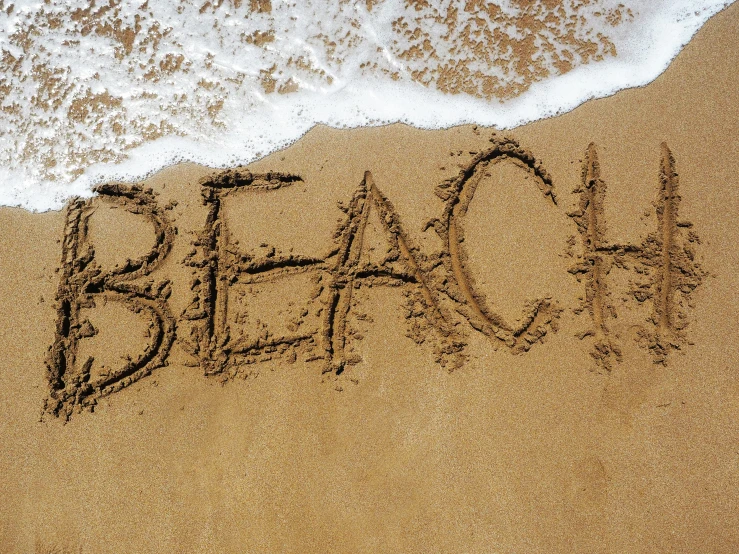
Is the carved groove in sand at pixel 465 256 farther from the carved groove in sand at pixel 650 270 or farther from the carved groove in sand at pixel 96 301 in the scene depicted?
the carved groove in sand at pixel 96 301

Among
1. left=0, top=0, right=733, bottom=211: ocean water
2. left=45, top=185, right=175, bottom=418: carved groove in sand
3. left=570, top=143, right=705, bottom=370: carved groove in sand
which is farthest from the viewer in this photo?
left=0, top=0, right=733, bottom=211: ocean water

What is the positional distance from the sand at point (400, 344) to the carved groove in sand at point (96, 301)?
16 millimetres

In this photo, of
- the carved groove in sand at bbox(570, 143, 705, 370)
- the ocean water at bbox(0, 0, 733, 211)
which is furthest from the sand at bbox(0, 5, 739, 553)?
the ocean water at bbox(0, 0, 733, 211)

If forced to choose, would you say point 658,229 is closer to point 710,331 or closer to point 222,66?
point 710,331

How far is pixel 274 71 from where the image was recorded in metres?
3.38

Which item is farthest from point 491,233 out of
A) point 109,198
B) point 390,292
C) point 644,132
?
point 109,198

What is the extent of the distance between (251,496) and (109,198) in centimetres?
226

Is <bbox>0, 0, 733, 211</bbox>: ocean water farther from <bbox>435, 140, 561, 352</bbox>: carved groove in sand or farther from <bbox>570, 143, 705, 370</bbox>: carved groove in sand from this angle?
<bbox>570, 143, 705, 370</bbox>: carved groove in sand

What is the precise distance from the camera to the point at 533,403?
2.77m

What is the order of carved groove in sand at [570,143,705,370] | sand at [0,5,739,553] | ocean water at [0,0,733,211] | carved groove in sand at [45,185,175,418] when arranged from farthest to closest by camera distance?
ocean water at [0,0,733,211] < carved groove in sand at [45,185,175,418] < carved groove in sand at [570,143,705,370] < sand at [0,5,739,553]

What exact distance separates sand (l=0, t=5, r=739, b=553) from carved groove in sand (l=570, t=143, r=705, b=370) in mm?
14

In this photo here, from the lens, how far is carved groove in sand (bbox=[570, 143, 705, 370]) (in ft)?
9.30

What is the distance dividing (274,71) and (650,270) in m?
2.98

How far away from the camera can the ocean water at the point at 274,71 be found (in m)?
3.25
